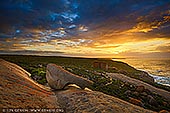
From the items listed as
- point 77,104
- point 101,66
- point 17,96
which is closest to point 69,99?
point 77,104

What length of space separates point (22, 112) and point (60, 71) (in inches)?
243

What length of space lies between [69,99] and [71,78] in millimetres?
3294

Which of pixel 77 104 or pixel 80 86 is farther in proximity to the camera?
pixel 80 86

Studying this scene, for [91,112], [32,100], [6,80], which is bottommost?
[91,112]

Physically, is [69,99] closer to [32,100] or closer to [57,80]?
[32,100]

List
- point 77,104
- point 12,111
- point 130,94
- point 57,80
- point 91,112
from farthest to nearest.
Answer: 1. point 130,94
2. point 57,80
3. point 77,104
4. point 91,112
5. point 12,111

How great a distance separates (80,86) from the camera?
35.4ft

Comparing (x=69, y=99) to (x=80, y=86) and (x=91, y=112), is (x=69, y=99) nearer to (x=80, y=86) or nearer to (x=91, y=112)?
(x=91, y=112)

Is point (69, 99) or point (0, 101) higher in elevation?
point (0, 101)

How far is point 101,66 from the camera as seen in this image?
45.8 meters

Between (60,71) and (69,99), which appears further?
(60,71)

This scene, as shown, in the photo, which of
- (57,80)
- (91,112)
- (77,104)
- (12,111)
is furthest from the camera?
(57,80)

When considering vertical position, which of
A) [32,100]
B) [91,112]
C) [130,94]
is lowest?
[130,94]

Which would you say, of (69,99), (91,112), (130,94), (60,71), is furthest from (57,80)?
(130,94)
